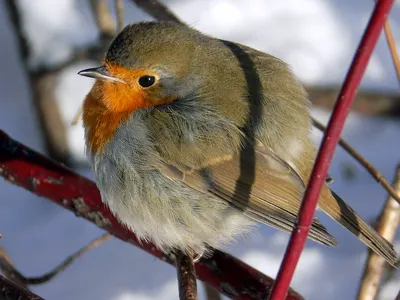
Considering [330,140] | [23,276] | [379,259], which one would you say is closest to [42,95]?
[23,276]

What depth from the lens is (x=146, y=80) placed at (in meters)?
2.75

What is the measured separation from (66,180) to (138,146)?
35 centimetres

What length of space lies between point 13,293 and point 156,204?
0.76 metres

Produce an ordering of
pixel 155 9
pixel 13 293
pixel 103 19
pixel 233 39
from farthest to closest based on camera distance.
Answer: pixel 233 39 → pixel 103 19 → pixel 155 9 → pixel 13 293

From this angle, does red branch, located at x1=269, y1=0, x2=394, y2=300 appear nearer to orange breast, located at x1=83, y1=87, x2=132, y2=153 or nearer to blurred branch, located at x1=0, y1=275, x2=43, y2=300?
blurred branch, located at x1=0, y1=275, x2=43, y2=300

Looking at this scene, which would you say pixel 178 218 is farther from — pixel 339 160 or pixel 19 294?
pixel 339 160

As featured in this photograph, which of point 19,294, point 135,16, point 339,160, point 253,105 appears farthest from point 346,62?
point 19,294

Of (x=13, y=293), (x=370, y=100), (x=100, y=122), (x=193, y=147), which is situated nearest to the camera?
(x=13, y=293)

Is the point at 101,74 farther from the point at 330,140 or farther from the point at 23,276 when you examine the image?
the point at 330,140

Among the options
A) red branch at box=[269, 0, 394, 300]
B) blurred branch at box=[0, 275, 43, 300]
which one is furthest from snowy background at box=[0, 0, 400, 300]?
red branch at box=[269, 0, 394, 300]

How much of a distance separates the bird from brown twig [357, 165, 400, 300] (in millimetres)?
99

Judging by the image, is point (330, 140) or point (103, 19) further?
point (103, 19)

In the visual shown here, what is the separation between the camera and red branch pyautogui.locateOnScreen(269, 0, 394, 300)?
52.5 inches

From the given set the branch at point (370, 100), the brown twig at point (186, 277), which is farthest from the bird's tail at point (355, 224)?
the branch at point (370, 100)
